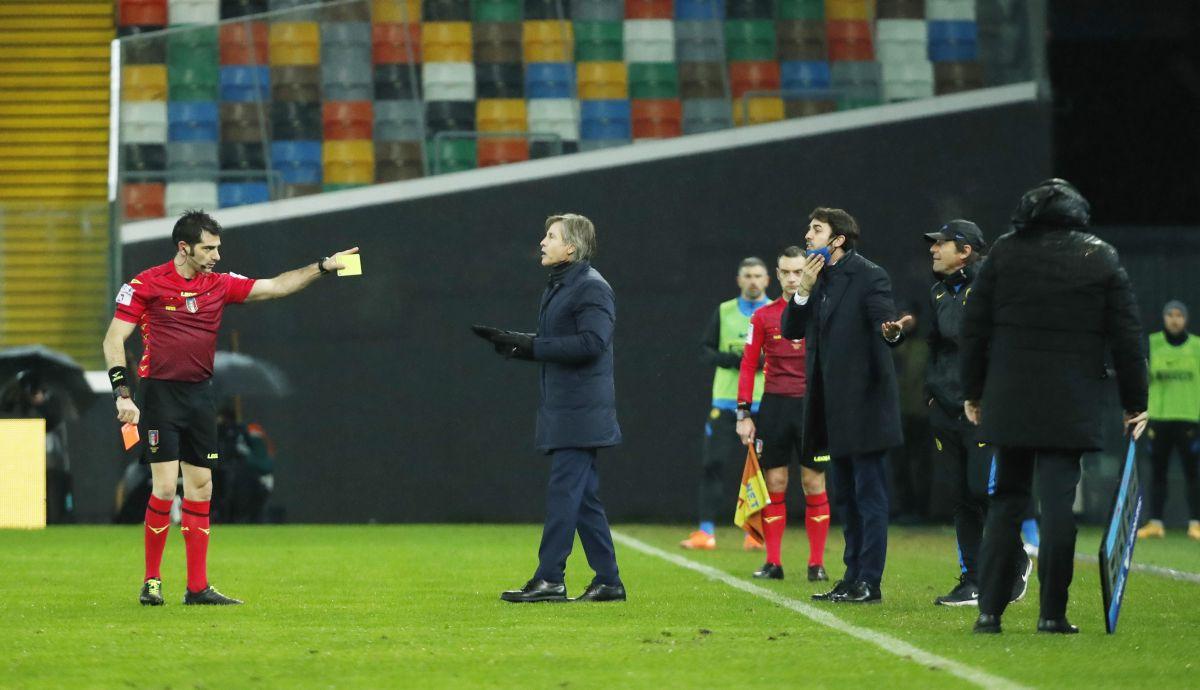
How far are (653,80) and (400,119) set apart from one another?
225 centimetres

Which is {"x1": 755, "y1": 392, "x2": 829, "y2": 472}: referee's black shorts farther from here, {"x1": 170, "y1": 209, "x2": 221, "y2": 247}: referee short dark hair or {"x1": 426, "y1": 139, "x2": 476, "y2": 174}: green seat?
{"x1": 426, "y1": 139, "x2": 476, "y2": 174}: green seat

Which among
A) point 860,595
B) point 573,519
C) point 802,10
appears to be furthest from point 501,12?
point 860,595

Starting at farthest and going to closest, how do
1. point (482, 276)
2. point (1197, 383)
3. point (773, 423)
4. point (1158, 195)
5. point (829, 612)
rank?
point (1158, 195) < point (482, 276) < point (1197, 383) < point (773, 423) < point (829, 612)

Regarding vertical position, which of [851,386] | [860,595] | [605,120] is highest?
[605,120]

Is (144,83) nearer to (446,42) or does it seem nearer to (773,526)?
(446,42)

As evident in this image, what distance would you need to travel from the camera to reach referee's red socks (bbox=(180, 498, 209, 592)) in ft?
27.0

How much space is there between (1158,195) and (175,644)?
14320mm

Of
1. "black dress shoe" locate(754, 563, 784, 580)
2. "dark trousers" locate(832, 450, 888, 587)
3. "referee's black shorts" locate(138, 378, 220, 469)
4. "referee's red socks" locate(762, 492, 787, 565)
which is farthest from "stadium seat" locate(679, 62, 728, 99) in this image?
"referee's black shorts" locate(138, 378, 220, 469)

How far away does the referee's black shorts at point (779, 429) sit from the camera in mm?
10258

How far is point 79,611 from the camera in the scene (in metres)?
8.01

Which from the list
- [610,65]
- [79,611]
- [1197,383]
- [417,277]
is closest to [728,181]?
[610,65]

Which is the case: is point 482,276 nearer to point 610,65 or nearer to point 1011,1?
point 610,65

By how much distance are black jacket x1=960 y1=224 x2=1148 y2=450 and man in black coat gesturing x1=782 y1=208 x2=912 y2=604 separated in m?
1.35

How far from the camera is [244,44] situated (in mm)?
15969
